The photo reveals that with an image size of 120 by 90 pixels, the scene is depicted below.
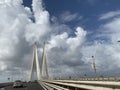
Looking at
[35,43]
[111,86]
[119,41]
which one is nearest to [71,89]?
[111,86]

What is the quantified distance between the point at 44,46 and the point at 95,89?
10023cm

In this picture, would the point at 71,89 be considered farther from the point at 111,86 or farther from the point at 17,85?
the point at 17,85

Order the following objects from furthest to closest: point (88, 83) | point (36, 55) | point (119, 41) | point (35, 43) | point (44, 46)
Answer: point (35, 43)
point (36, 55)
point (44, 46)
point (119, 41)
point (88, 83)

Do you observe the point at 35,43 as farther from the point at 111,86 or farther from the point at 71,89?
the point at 111,86

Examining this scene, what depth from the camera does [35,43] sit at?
138625 mm

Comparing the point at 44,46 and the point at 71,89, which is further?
the point at 44,46

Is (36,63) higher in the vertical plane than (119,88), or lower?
higher

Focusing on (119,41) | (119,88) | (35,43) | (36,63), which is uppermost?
(35,43)

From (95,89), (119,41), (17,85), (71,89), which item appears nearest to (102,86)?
(95,89)

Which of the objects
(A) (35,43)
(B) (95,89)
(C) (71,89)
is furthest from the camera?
(A) (35,43)

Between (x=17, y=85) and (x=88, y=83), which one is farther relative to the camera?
(x=17, y=85)

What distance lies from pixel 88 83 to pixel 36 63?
11808 centimetres

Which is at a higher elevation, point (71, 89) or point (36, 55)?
point (36, 55)

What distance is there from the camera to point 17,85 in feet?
216
